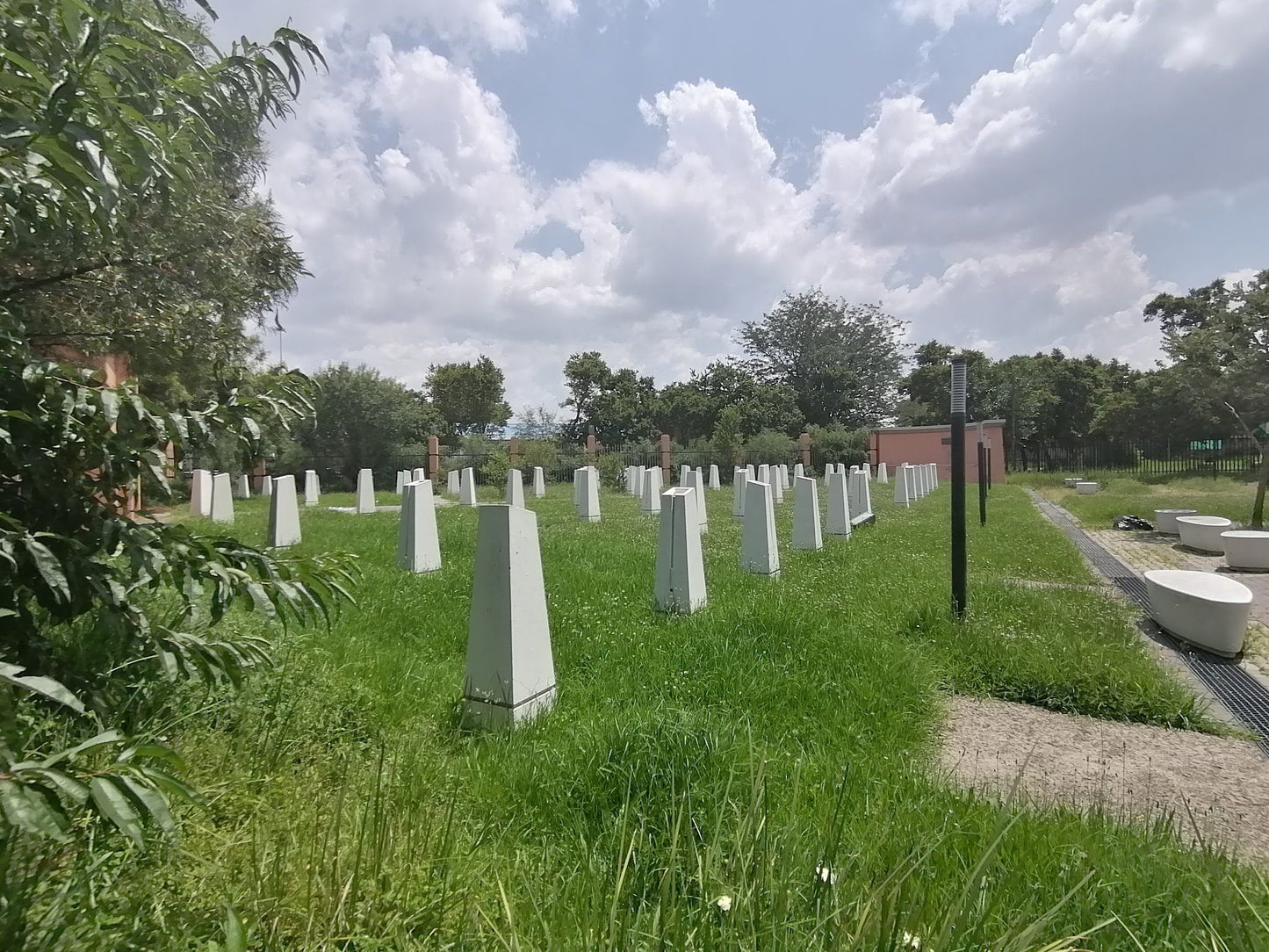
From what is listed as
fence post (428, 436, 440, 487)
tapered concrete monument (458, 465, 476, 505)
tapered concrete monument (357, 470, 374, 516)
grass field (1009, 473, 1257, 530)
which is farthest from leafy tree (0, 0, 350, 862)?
fence post (428, 436, 440, 487)

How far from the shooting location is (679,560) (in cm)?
535

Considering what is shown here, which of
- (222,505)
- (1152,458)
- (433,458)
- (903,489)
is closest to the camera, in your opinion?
(222,505)

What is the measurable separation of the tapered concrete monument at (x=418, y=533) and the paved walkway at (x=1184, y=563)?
277 inches

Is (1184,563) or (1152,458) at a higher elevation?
(1152,458)

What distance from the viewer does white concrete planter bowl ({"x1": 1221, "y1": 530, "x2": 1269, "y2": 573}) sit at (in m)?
8.83

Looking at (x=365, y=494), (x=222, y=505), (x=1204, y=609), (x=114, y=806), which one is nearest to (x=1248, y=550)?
(x=1204, y=609)

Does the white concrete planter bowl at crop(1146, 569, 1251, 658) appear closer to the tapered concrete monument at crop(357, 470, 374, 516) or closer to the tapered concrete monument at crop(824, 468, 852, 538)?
the tapered concrete monument at crop(824, 468, 852, 538)

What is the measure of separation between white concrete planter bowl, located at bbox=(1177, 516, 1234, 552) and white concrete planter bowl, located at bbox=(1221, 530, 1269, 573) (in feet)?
4.60

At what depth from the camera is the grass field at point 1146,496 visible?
51.2 ft

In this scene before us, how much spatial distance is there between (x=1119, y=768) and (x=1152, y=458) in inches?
1522

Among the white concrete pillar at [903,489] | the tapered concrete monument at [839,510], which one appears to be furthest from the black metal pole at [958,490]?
the white concrete pillar at [903,489]

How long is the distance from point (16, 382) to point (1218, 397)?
24167mm

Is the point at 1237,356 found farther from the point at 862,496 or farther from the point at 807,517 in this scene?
the point at 807,517

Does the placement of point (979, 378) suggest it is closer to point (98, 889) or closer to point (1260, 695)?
point (1260, 695)
